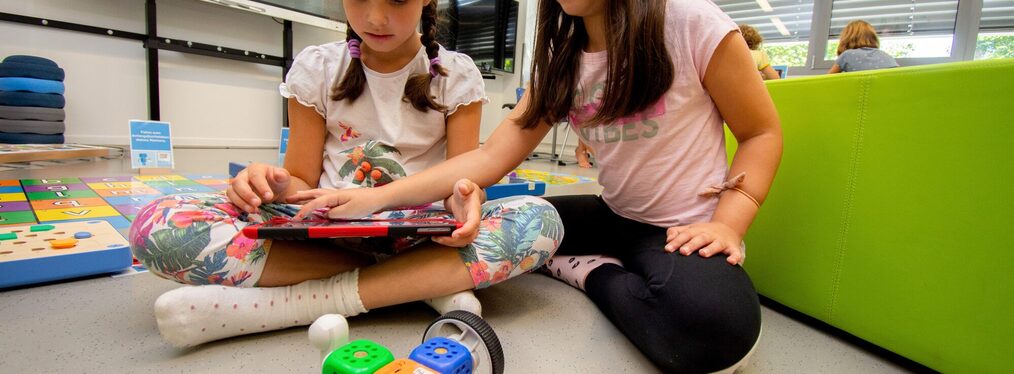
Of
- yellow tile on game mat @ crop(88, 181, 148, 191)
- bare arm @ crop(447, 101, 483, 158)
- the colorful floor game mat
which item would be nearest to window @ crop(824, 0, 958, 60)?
the colorful floor game mat

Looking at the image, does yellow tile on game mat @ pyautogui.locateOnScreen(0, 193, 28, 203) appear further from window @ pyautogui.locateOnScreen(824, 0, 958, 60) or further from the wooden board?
window @ pyautogui.locateOnScreen(824, 0, 958, 60)

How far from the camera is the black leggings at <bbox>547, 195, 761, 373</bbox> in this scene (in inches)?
19.3

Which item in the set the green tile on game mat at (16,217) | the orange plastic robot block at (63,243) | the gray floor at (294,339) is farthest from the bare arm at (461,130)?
the green tile on game mat at (16,217)

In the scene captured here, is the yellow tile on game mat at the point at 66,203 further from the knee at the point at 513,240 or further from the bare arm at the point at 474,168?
the knee at the point at 513,240

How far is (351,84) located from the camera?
0.73 meters

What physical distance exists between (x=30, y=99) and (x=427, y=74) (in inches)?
81.2

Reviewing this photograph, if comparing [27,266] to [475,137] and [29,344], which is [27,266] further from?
[475,137]

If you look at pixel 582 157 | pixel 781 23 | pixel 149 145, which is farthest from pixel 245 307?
pixel 781 23

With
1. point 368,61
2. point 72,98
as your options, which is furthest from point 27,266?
point 72,98

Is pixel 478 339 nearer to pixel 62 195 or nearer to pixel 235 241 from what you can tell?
pixel 235 241

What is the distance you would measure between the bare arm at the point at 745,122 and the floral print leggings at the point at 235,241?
226mm

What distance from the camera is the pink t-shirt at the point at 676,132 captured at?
618 millimetres

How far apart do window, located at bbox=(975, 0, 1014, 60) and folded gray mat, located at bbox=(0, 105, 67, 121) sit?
4.29 m

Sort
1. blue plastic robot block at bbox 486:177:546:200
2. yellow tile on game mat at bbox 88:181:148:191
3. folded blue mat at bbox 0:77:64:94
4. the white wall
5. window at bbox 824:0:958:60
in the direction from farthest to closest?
window at bbox 824:0:958:60 → the white wall → folded blue mat at bbox 0:77:64:94 → yellow tile on game mat at bbox 88:181:148:191 → blue plastic robot block at bbox 486:177:546:200
